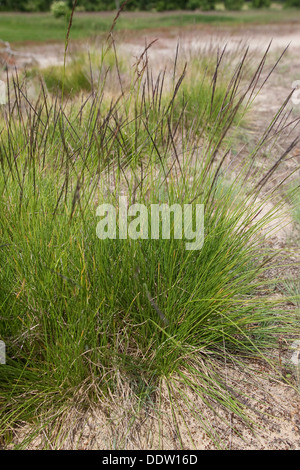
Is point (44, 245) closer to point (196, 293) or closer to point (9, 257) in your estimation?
point (9, 257)

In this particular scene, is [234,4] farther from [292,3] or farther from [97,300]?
[97,300]

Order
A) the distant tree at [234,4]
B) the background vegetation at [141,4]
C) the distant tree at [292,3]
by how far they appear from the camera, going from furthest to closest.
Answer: the distant tree at [292,3], the distant tree at [234,4], the background vegetation at [141,4]

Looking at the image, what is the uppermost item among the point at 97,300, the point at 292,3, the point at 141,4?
the point at 292,3

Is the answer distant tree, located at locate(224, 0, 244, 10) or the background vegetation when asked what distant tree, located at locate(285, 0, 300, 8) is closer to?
the background vegetation

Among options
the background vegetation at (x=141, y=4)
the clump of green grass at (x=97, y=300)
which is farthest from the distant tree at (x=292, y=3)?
the clump of green grass at (x=97, y=300)

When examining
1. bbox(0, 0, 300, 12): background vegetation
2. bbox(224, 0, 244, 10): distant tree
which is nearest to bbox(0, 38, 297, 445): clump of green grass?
bbox(0, 0, 300, 12): background vegetation

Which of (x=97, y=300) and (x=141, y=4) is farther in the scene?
(x=141, y=4)

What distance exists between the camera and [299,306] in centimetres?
173

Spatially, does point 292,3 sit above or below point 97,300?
above

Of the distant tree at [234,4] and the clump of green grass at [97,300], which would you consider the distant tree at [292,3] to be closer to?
the distant tree at [234,4]

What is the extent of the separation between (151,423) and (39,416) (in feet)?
1.26

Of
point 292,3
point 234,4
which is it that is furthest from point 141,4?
point 292,3

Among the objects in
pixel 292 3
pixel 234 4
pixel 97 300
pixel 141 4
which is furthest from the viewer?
pixel 292 3

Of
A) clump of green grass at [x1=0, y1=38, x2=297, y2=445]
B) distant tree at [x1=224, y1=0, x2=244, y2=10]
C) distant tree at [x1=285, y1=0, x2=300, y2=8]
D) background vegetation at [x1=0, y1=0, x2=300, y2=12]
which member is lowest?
clump of green grass at [x1=0, y1=38, x2=297, y2=445]
